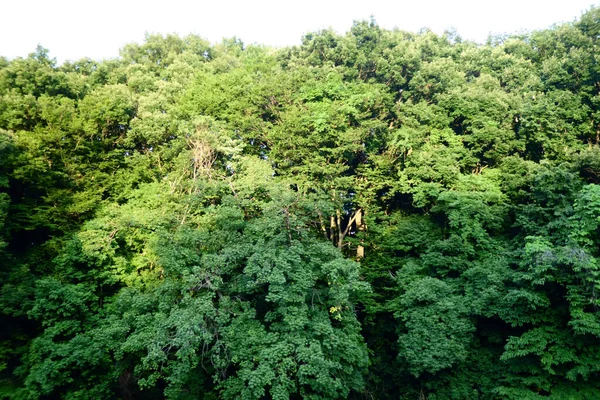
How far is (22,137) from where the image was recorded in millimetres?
15477

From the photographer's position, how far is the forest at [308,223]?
39.8 ft

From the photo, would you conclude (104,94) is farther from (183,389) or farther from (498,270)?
(498,270)

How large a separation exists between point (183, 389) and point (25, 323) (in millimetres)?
7435

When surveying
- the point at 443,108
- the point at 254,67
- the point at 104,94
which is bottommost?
the point at 104,94

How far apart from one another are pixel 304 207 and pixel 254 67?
1315cm

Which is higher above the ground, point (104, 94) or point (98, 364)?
point (104, 94)

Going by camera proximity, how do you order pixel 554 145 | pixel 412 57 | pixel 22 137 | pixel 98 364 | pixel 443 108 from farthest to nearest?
1. pixel 412 57
2. pixel 443 108
3. pixel 554 145
4. pixel 22 137
5. pixel 98 364

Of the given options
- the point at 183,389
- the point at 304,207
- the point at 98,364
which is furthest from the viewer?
the point at 304,207

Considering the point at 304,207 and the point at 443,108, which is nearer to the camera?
the point at 304,207

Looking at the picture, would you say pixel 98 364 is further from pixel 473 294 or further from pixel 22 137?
pixel 473 294

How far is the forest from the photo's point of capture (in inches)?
478

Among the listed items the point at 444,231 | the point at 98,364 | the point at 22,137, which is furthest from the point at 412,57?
the point at 98,364

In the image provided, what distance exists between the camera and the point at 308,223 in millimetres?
15836

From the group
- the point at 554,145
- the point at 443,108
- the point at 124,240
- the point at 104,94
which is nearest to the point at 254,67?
the point at 104,94
